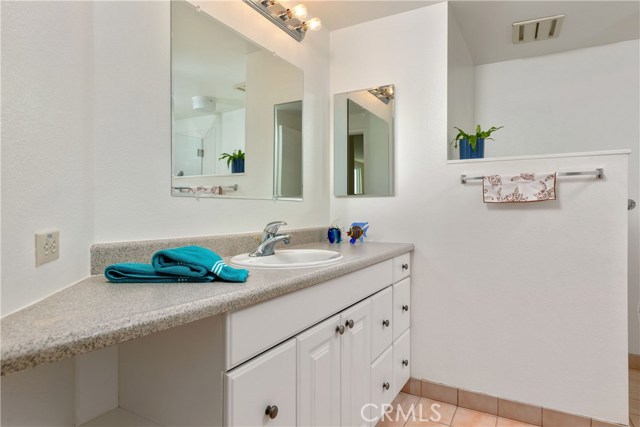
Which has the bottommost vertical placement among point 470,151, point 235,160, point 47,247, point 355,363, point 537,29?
point 355,363

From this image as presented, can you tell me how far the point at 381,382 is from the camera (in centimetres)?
165

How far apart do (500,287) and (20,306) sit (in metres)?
1.97

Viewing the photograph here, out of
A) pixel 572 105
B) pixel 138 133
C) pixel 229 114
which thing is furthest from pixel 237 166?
pixel 572 105

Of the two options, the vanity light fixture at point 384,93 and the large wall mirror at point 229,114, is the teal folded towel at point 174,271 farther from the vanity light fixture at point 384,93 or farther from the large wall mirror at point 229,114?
the vanity light fixture at point 384,93

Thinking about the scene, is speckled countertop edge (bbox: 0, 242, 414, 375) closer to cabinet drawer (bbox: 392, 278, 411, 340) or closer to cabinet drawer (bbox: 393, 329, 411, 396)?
cabinet drawer (bbox: 392, 278, 411, 340)

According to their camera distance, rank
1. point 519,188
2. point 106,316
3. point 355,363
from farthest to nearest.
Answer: point 519,188 → point 355,363 → point 106,316

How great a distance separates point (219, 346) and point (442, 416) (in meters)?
1.58

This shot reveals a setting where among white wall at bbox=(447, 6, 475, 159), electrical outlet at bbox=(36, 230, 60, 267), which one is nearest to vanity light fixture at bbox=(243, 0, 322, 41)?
white wall at bbox=(447, 6, 475, 159)

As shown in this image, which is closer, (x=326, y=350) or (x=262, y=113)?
(x=326, y=350)

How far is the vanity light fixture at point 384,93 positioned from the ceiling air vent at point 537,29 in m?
0.91

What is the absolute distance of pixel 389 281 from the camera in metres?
1.79

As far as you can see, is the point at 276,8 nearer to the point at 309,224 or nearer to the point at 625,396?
the point at 309,224

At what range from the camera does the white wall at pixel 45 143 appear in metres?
0.71

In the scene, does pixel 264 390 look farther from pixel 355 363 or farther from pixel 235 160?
pixel 235 160
